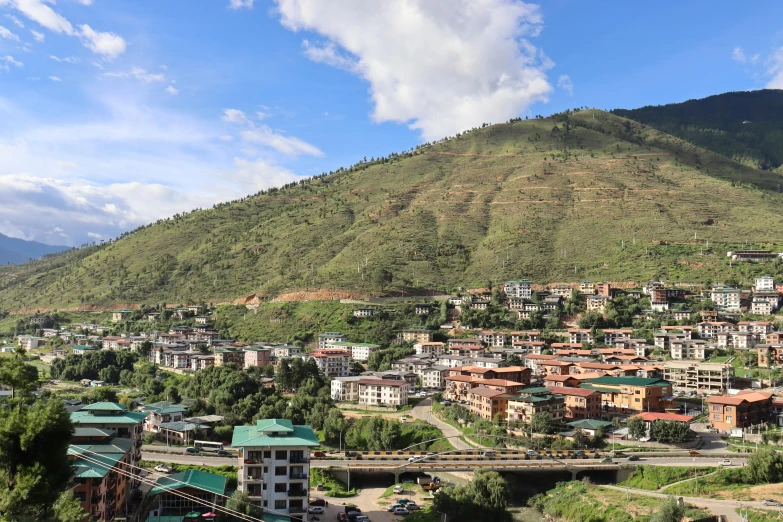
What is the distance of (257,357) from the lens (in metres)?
73.9

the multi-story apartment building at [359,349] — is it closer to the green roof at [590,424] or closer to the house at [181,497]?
the green roof at [590,424]

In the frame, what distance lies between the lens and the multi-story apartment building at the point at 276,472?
33031mm

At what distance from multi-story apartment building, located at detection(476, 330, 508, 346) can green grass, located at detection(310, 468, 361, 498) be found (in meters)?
40.1

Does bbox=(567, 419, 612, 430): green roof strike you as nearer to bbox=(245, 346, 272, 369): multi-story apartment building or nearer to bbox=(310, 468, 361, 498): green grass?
bbox=(310, 468, 361, 498): green grass

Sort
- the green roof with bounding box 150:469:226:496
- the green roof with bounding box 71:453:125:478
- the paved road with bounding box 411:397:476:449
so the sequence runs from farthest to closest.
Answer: the paved road with bounding box 411:397:476:449 < the green roof with bounding box 150:469:226:496 < the green roof with bounding box 71:453:125:478

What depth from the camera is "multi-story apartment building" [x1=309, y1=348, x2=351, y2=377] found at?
234ft

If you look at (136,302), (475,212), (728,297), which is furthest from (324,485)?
(475,212)

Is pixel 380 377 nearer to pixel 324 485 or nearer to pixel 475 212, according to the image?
pixel 324 485

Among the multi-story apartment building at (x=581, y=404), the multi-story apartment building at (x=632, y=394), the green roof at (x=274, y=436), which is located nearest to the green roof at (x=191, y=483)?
the green roof at (x=274, y=436)

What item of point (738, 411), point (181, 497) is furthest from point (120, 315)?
point (738, 411)

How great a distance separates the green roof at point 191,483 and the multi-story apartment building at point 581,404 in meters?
32.2

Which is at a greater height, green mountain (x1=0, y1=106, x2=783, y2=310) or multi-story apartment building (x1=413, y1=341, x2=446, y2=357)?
green mountain (x1=0, y1=106, x2=783, y2=310)

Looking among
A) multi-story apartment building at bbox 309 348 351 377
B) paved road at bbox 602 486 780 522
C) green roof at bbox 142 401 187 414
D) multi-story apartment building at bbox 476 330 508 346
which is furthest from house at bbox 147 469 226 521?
multi-story apartment building at bbox 476 330 508 346

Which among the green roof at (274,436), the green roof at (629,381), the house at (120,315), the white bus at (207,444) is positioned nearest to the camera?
the green roof at (274,436)
